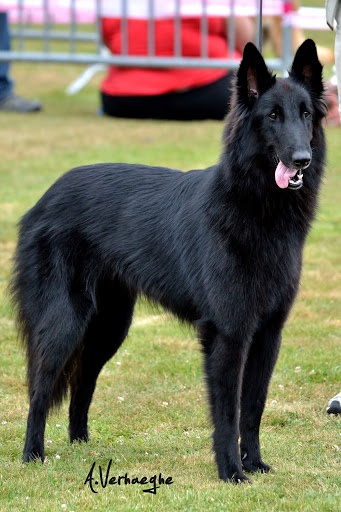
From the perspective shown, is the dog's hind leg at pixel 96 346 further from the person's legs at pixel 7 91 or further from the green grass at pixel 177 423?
the person's legs at pixel 7 91

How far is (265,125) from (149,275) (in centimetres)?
A: 93

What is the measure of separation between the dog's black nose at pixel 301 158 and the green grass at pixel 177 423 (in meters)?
1.37

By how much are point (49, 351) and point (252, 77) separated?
1.56 meters

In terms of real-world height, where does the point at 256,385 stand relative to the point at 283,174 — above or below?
below

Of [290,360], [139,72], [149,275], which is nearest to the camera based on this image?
[149,275]

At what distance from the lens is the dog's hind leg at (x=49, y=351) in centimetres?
441

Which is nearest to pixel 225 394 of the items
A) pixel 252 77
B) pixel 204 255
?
pixel 204 255

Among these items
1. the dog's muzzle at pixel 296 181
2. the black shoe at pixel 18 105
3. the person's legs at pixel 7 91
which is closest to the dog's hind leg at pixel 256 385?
the dog's muzzle at pixel 296 181

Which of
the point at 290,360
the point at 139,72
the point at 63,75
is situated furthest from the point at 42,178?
the point at 63,75

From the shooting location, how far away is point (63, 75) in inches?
690

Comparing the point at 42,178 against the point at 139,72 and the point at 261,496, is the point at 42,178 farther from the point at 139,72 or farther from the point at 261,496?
the point at 261,496

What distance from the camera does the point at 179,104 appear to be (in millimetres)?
12719

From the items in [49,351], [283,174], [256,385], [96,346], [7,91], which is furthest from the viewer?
[7,91]

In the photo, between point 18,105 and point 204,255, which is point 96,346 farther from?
point 18,105
